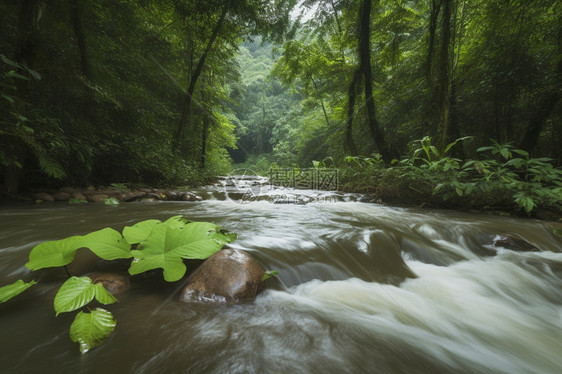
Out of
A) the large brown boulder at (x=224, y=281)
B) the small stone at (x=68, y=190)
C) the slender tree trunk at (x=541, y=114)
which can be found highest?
the slender tree trunk at (x=541, y=114)

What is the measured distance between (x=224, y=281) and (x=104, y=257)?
0.54 metres

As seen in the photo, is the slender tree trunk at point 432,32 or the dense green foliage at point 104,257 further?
the slender tree trunk at point 432,32

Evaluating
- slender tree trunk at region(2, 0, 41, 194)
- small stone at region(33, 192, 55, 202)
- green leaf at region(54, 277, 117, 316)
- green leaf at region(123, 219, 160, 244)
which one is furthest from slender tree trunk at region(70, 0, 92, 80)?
green leaf at region(54, 277, 117, 316)

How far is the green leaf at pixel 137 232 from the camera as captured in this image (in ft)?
3.77

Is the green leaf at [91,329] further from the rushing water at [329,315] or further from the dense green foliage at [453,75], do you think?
the dense green foliage at [453,75]

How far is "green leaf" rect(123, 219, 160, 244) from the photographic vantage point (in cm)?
115

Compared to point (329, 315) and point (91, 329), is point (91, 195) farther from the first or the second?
point (329, 315)

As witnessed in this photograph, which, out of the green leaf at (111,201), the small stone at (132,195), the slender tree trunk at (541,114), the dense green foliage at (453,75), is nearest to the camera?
the green leaf at (111,201)

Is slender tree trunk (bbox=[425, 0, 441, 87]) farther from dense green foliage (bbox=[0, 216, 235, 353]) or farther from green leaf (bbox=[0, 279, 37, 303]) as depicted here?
green leaf (bbox=[0, 279, 37, 303])

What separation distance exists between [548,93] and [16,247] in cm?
703

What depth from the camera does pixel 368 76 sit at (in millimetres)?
5824

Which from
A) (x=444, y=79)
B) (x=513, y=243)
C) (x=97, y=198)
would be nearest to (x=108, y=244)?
(x=97, y=198)

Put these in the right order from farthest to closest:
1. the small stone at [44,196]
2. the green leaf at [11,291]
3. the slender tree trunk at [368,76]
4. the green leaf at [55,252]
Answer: the slender tree trunk at [368,76] → the small stone at [44,196] → the green leaf at [55,252] → the green leaf at [11,291]

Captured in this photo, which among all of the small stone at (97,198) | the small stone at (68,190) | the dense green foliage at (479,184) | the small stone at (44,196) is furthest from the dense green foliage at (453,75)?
the small stone at (44,196)
